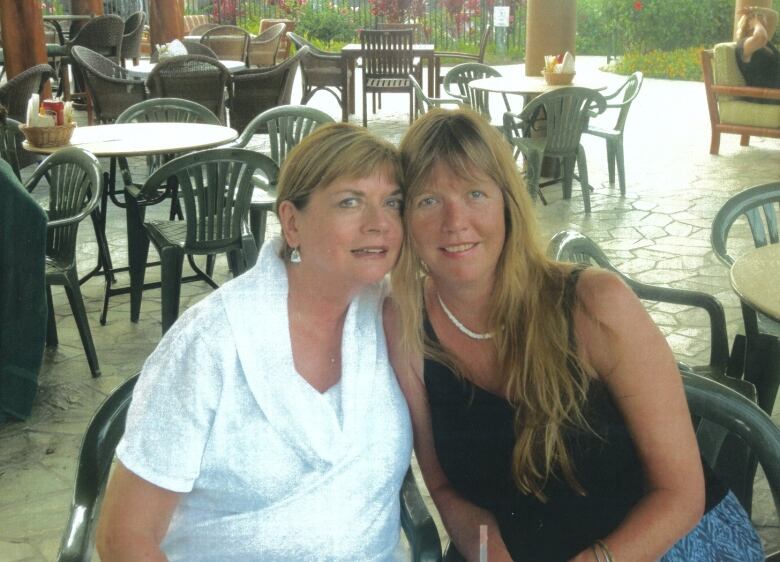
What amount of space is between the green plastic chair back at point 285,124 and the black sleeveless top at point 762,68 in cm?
501

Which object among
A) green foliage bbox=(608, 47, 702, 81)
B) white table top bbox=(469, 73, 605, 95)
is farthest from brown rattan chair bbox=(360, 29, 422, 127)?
green foliage bbox=(608, 47, 702, 81)

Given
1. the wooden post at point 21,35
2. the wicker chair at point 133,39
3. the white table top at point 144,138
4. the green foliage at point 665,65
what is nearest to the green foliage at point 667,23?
the green foliage at point 665,65

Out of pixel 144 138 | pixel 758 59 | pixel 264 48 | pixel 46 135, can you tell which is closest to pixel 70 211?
pixel 46 135

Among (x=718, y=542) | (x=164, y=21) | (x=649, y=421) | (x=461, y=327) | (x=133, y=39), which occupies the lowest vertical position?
(x=718, y=542)

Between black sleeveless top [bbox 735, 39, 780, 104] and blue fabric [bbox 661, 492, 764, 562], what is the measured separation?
25.4ft

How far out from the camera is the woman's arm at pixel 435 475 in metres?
1.60

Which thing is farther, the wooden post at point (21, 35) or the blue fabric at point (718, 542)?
the wooden post at point (21, 35)

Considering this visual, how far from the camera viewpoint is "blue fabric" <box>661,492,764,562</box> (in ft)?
5.27

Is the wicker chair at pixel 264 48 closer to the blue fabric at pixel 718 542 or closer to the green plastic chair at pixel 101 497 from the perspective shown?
the green plastic chair at pixel 101 497

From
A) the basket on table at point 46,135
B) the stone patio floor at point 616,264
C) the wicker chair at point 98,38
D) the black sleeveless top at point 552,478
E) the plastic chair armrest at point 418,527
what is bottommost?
the stone patio floor at point 616,264

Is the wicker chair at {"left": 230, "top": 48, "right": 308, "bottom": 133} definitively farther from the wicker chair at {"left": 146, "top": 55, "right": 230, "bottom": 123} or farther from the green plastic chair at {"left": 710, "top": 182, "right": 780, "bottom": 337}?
the green plastic chair at {"left": 710, "top": 182, "right": 780, "bottom": 337}

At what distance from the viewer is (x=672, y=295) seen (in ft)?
8.37

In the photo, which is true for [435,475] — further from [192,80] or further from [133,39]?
[133,39]

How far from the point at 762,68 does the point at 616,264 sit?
4.37 metres
